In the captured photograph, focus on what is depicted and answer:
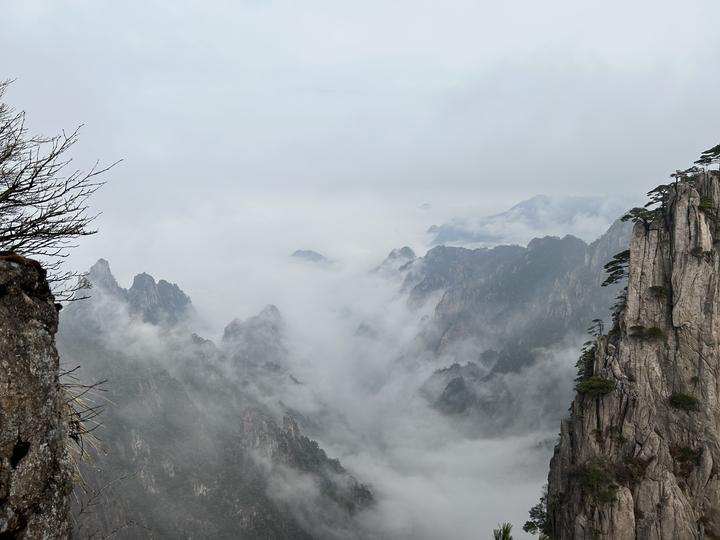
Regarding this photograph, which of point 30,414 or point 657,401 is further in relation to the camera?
point 657,401

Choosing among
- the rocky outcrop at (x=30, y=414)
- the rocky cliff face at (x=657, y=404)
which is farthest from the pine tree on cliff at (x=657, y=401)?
the rocky outcrop at (x=30, y=414)

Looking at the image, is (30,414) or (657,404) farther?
(657,404)

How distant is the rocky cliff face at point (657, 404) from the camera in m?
48.4

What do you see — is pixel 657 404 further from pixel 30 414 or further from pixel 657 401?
pixel 30 414

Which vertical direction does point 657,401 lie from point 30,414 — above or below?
above

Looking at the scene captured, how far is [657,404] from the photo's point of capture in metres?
53.3

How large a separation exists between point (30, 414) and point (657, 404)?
62.8m

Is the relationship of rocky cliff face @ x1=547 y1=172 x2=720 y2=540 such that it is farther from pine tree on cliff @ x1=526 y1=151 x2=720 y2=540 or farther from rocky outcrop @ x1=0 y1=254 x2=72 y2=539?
rocky outcrop @ x1=0 y1=254 x2=72 y2=539

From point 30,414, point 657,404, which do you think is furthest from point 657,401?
point 30,414

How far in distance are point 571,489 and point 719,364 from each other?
892 inches

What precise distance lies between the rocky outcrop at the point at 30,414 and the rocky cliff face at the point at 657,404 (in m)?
56.5

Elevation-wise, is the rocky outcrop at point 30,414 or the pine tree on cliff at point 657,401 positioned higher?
the pine tree on cliff at point 657,401

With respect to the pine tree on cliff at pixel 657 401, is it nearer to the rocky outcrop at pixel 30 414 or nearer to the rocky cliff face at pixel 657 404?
the rocky cliff face at pixel 657 404

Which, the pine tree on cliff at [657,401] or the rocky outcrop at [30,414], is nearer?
the rocky outcrop at [30,414]
